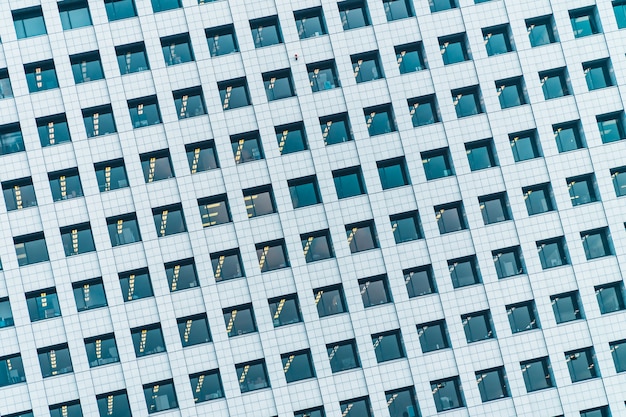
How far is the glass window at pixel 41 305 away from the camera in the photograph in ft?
123

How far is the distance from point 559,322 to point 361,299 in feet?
37.9

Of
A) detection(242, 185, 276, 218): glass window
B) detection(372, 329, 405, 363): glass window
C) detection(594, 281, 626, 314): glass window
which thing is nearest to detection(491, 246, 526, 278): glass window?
detection(594, 281, 626, 314): glass window

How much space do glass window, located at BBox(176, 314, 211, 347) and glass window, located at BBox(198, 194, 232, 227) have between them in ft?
17.6

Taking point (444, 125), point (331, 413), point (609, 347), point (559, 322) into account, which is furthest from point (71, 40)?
point (609, 347)

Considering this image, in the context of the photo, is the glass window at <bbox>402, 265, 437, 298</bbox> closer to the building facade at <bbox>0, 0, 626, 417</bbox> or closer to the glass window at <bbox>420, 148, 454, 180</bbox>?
the building facade at <bbox>0, 0, 626, 417</bbox>

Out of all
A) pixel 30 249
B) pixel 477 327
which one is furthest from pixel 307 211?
pixel 30 249

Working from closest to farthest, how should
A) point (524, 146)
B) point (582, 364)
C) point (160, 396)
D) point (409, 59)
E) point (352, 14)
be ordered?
1. point (160, 396)
2. point (582, 364)
3. point (524, 146)
4. point (409, 59)
5. point (352, 14)

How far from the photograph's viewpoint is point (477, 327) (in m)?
38.4

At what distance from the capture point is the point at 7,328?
3706 cm

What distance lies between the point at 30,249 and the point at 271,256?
44.5 feet

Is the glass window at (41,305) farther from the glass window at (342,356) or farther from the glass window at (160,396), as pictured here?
the glass window at (342,356)

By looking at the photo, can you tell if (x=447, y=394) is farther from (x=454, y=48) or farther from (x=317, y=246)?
(x=454, y=48)

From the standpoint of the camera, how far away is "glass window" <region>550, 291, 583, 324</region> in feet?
127

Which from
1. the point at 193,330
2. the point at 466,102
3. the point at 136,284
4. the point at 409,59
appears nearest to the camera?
the point at 193,330
